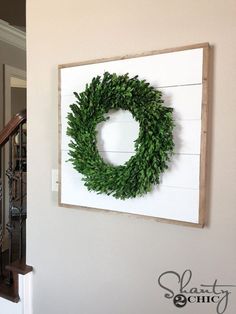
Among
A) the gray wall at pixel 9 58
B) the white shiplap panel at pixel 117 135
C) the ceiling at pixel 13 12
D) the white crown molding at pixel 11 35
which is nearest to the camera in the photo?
the white shiplap panel at pixel 117 135

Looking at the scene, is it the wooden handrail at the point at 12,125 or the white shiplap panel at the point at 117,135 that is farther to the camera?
the wooden handrail at the point at 12,125

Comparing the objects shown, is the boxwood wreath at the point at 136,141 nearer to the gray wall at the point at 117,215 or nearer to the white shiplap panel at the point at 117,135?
the white shiplap panel at the point at 117,135

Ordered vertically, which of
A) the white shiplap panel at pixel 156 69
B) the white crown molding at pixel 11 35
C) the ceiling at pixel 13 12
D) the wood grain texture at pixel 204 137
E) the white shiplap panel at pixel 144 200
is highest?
the ceiling at pixel 13 12

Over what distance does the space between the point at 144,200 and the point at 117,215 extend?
0.58 feet

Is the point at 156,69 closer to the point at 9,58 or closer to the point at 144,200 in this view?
the point at 144,200

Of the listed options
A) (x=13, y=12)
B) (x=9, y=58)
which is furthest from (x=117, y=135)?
(x=9, y=58)

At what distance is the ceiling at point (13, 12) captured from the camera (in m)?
2.85

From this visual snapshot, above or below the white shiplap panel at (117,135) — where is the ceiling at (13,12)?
above

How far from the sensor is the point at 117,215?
1420 millimetres

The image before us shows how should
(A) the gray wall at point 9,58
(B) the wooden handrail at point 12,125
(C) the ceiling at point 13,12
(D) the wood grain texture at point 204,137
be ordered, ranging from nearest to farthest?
(D) the wood grain texture at point 204,137, (B) the wooden handrail at point 12,125, (C) the ceiling at point 13,12, (A) the gray wall at point 9,58

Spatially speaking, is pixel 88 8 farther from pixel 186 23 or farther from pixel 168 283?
pixel 168 283

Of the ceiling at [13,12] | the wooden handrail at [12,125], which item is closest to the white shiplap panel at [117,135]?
the wooden handrail at [12,125]

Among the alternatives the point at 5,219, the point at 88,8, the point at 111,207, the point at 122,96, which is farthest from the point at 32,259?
the point at 5,219

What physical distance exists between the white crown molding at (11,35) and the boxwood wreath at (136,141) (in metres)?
2.55
